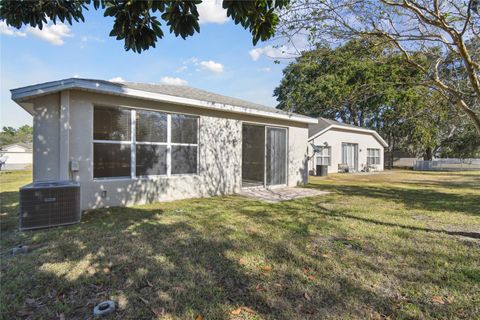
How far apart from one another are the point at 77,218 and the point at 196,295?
3603mm

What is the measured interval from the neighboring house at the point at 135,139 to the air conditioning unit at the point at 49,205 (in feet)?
3.33

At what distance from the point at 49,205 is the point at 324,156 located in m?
17.3

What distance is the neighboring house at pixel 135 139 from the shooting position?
18.8 feet

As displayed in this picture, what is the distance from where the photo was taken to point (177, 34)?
2.75 metres

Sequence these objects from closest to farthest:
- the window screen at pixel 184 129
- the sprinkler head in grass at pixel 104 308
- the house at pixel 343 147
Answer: the sprinkler head in grass at pixel 104 308, the window screen at pixel 184 129, the house at pixel 343 147

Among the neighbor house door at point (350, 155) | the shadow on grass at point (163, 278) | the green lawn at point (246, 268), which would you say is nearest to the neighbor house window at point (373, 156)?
the neighbor house door at point (350, 155)

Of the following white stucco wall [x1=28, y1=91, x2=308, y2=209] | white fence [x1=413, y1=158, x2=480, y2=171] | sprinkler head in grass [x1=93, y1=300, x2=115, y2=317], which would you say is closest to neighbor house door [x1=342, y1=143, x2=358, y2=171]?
white fence [x1=413, y1=158, x2=480, y2=171]

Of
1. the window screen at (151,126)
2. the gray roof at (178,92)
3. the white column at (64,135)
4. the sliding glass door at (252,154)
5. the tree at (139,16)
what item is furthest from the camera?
the sliding glass door at (252,154)

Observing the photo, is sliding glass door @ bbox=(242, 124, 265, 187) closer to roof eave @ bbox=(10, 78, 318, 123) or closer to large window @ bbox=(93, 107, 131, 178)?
roof eave @ bbox=(10, 78, 318, 123)

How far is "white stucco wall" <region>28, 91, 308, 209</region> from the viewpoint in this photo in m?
5.76

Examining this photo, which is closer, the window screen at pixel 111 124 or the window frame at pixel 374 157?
the window screen at pixel 111 124

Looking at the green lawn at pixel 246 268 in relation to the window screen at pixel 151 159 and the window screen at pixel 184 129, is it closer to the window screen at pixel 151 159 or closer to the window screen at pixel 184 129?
the window screen at pixel 151 159

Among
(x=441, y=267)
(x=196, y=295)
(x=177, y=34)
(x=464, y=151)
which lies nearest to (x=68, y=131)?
(x=177, y=34)

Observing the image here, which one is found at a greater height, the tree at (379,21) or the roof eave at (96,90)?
the tree at (379,21)
